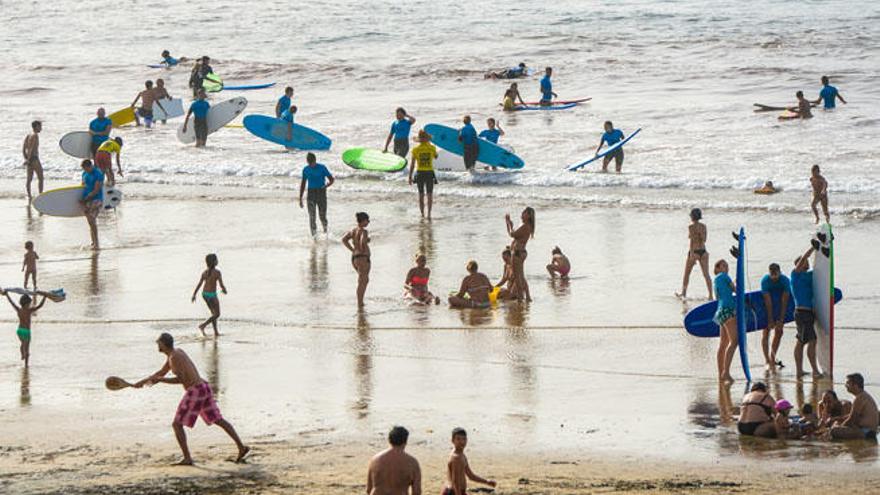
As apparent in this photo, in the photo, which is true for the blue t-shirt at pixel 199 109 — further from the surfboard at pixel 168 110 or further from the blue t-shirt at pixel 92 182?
the blue t-shirt at pixel 92 182

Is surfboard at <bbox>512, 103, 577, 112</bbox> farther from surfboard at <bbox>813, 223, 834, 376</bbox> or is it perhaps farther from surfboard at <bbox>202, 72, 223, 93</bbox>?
surfboard at <bbox>813, 223, 834, 376</bbox>

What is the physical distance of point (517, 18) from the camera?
59188mm

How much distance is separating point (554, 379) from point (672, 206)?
11.3m

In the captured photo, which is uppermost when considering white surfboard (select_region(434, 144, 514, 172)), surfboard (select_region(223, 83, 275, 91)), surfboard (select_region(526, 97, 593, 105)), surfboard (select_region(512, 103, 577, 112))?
surfboard (select_region(223, 83, 275, 91))

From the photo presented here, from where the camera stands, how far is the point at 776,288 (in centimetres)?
1413

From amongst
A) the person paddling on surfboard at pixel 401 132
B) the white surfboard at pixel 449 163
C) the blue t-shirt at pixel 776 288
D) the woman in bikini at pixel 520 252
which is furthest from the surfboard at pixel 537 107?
the blue t-shirt at pixel 776 288

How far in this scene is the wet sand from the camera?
36.6 ft

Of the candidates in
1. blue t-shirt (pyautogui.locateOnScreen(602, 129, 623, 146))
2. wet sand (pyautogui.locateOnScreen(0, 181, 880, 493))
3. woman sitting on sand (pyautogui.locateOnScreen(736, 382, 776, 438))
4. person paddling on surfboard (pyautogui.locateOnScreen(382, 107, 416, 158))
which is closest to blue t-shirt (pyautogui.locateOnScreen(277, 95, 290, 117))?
person paddling on surfboard (pyautogui.locateOnScreen(382, 107, 416, 158))

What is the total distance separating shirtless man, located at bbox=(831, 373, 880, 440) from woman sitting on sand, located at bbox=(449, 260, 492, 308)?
6.01 m

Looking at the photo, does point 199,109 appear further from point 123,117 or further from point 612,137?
point 612,137

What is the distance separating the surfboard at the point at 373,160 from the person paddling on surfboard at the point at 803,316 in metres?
14.9

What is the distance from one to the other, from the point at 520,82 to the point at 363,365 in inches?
1198

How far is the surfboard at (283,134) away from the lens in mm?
32250

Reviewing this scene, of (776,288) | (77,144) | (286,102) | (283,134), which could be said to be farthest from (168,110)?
(776,288)
